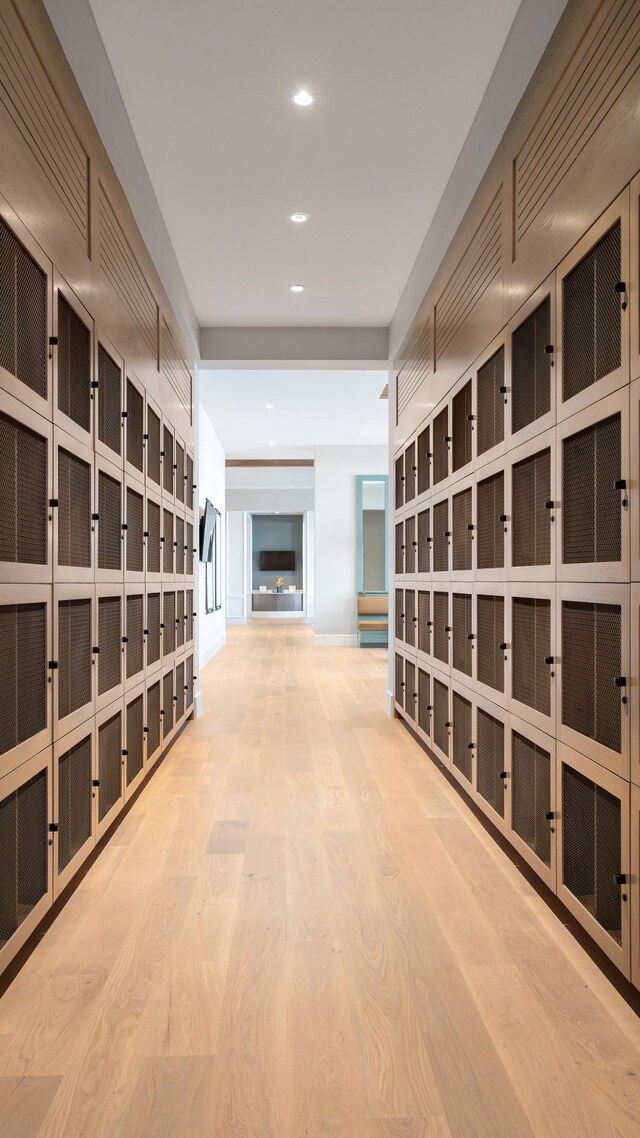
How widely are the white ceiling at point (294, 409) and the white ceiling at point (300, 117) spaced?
2.46 meters

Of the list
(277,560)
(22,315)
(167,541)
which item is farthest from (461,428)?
(277,560)

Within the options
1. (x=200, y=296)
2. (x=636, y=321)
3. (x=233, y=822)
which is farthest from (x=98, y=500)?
(x=200, y=296)

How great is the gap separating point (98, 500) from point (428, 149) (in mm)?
2229

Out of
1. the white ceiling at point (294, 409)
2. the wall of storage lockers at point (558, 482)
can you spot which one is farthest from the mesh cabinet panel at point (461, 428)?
the white ceiling at point (294, 409)

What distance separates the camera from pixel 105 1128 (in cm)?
148

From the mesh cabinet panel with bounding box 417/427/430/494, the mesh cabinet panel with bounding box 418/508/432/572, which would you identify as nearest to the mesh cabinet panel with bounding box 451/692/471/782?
the mesh cabinet panel with bounding box 418/508/432/572

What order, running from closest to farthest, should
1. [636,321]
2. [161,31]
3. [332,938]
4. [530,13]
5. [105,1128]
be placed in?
[105,1128] → [636,321] → [332,938] → [530,13] → [161,31]

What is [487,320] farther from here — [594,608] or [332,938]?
[332,938]

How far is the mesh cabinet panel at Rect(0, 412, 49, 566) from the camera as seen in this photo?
1.95 m

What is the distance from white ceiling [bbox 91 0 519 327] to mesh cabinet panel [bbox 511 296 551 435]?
111cm

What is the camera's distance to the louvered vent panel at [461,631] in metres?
3.57

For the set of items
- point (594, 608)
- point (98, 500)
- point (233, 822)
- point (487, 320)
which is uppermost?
point (487, 320)

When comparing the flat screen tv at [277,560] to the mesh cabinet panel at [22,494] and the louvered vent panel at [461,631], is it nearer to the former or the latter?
the louvered vent panel at [461,631]

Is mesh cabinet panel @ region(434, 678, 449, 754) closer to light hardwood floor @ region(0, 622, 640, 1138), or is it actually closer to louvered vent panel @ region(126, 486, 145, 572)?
light hardwood floor @ region(0, 622, 640, 1138)
